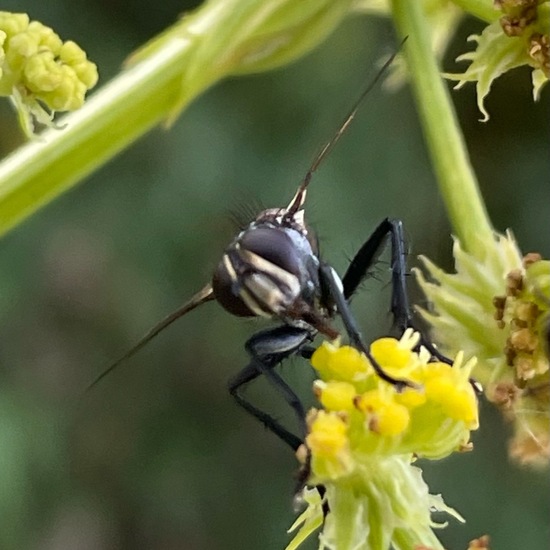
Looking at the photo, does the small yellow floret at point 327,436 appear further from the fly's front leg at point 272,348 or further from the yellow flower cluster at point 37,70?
the yellow flower cluster at point 37,70

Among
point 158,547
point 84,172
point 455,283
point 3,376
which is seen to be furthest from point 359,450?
point 158,547

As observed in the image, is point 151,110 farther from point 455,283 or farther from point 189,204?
point 189,204

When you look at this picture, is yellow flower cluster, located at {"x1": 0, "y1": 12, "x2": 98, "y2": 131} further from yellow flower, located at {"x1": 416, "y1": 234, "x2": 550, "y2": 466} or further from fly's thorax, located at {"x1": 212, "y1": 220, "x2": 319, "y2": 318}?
yellow flower, located at {"x1": 416, "y1": 234, "x2": 550, "y2": 466}

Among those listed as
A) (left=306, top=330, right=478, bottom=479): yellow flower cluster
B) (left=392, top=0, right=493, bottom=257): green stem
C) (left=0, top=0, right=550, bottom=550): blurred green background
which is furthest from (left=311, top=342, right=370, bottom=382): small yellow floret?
(left=0, top=0, right=550, bottom=550): blurred green background

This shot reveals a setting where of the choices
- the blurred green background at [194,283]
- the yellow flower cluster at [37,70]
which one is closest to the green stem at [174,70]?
the yellow flower cluster at [37,70]

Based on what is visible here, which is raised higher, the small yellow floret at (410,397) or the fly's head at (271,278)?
the fly's head at (271,278)

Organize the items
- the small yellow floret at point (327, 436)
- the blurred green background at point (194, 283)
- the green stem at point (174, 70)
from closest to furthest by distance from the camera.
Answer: the small yellow floret at point (327, 436), the green stem at point (174, 70), the blurred green background at point (194, 283)
